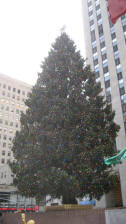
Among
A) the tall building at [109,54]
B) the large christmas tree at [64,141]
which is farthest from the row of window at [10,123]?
the large christmas tree at [64,141]

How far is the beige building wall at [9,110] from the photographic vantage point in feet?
281

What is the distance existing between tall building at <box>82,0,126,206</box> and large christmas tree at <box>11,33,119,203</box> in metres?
17.3

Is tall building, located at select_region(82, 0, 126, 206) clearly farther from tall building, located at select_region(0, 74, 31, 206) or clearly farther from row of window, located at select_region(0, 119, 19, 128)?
row of window, located at select_region(0, 119, 19, 128)

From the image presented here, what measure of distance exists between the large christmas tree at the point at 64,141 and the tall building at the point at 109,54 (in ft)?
56.6

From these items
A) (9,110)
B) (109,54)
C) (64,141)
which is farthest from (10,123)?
(64,141)

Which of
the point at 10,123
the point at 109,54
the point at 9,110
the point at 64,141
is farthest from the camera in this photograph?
the point at 9,110

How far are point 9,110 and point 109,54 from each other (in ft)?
194

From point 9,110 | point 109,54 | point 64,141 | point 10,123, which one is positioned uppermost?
point 9,110

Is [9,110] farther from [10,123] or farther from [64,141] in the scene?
[64,141]

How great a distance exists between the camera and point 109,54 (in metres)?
43.3

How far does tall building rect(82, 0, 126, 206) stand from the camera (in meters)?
37.0

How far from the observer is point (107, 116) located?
19.2 metres

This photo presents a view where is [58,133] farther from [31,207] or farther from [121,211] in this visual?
[31,207]

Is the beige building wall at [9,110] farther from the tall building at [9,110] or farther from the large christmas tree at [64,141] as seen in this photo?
the large christmas tree at [64,141]
